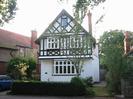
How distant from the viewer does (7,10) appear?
27.0 meters

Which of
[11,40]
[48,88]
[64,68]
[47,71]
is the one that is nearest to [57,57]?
[64,68]

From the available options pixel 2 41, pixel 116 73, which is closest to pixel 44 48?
pixel 2 41

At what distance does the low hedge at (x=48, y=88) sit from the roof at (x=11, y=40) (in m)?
20.2

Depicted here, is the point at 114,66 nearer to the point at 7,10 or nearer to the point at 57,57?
the point at 7,10

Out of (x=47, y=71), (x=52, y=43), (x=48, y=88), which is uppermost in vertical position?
(x=52, y=43)

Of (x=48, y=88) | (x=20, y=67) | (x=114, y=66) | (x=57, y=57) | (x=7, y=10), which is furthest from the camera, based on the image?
(x=57, y=57)

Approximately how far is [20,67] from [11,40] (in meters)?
16.1

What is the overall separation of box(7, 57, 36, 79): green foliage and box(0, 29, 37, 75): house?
4.42 m

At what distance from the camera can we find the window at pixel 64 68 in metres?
44.5

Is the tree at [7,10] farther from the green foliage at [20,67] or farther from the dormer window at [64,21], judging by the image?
the dormer window at [64,21]

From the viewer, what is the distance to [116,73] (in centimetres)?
3002

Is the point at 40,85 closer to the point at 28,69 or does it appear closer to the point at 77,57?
the point at 77,57

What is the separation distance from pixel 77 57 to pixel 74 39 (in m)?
2.52

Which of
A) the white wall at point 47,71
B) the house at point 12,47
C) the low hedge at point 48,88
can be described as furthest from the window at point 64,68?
the low hedge at point 48,88
